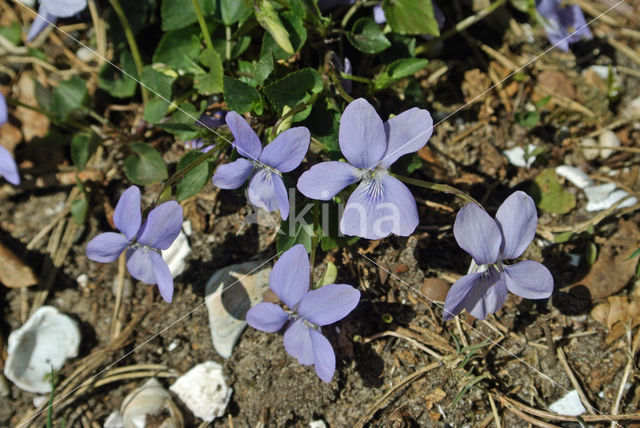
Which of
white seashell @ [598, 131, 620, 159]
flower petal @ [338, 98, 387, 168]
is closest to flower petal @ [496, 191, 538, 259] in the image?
flower petal @ [338, 98, 387, 168]

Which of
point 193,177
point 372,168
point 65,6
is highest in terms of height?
point 65,6

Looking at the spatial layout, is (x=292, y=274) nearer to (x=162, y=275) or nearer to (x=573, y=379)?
(x=162, y=275)

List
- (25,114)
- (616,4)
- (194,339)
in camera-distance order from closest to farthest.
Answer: (194,339)
(25,114)
(616,4)

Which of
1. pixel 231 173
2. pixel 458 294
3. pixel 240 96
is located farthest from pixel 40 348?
pixel 458 294

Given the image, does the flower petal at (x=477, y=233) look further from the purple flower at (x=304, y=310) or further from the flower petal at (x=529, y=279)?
the purple flower at (x=304, y=310)

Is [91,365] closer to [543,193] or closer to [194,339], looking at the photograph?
[194,339]

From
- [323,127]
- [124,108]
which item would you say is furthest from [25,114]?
[323,127]
